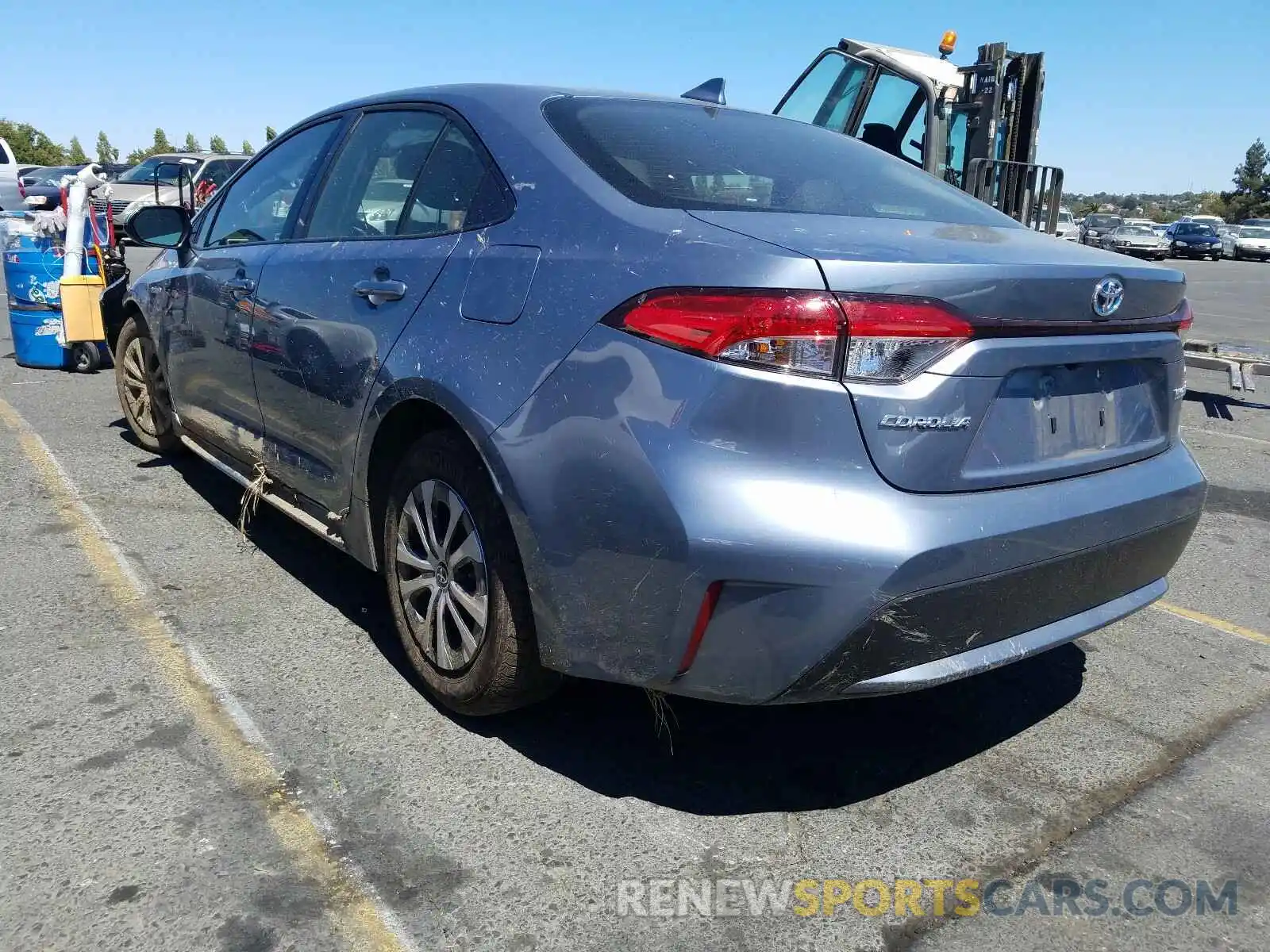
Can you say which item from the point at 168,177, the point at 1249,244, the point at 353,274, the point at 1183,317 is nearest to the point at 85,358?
the point at 353,274

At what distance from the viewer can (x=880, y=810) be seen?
2.59 meters

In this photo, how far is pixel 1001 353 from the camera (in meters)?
2.28

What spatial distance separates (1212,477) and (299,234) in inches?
201

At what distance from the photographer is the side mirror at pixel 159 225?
4820 mm

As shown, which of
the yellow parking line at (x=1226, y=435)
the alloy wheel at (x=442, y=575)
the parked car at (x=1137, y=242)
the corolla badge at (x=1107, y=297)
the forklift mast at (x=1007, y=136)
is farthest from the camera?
the parked car at (x=1137, y=242)

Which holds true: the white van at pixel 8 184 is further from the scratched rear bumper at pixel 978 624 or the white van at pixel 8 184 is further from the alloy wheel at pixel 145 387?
the scratched rear bumper at pixel 978 624

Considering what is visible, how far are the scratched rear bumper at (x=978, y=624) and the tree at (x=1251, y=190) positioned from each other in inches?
3636

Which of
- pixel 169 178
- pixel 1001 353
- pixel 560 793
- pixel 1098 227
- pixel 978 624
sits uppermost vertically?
pixel 1098 227

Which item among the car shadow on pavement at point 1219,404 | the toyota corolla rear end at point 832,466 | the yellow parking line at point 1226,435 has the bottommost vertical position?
the yellow parking line at point 1226,435

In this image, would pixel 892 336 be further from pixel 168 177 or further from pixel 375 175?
pixel 168 177

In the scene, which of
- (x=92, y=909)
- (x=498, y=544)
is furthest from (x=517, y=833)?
(x=92, y=909)

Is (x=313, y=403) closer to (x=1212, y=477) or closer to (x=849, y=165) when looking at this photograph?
(x=849, y=165)

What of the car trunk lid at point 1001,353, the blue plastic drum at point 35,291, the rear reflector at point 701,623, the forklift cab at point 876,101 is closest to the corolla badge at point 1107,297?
the car trunk lid at point 1001,353

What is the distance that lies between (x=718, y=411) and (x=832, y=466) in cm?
26
